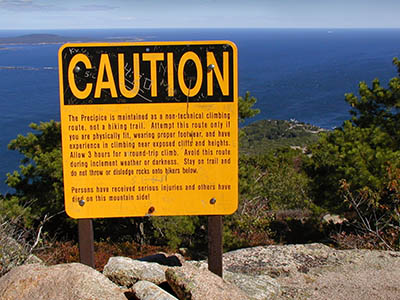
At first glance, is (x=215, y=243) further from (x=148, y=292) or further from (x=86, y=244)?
(x=86, y=244)

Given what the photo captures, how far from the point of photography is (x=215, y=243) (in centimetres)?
367

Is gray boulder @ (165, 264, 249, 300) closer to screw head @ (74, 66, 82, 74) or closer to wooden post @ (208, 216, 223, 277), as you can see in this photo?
wooden post @ (208, 216, 223, 277)

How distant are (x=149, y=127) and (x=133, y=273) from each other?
60.9 inches

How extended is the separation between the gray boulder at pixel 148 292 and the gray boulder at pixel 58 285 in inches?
10.8

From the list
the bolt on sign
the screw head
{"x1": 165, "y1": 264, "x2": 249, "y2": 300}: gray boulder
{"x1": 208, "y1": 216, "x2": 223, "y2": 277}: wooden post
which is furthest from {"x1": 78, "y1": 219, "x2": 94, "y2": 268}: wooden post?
the screw head

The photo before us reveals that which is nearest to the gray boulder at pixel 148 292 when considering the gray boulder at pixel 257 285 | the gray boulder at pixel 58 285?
the gray boulder at pixel 58 285

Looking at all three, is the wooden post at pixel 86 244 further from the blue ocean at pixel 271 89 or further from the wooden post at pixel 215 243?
the blue ocean at pixel 271 89

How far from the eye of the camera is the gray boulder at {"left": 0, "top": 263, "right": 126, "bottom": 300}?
3.13m

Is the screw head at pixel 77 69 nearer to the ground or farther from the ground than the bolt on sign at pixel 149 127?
farther from the ground

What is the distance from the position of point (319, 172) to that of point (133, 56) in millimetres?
8743

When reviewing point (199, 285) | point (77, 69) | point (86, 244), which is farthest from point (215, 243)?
point (77, 69)

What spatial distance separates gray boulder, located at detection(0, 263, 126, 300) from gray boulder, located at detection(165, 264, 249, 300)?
0.48 m

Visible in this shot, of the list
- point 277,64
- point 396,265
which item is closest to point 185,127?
point 396,265

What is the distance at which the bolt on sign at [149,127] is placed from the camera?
3.29 m
